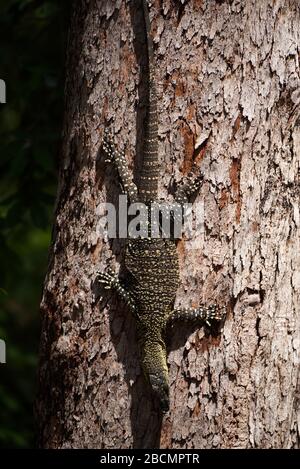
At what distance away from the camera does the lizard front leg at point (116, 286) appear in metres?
4.08

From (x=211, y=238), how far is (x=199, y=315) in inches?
17.2

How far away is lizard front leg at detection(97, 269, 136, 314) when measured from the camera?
4082mm

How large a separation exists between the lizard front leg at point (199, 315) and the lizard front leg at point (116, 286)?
241 mm

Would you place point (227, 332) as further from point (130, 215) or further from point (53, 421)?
point (53, 421)

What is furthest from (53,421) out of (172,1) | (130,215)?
(172,1)

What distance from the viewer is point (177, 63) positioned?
4.04 metres

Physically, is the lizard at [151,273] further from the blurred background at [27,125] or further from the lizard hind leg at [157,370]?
the blurred background at [27,125]

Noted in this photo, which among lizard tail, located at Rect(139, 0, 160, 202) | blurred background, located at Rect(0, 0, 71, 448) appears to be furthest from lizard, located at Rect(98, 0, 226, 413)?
blurred background, located at Rect(0, 0, 71, 448)

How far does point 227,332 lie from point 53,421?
1189 millimetres

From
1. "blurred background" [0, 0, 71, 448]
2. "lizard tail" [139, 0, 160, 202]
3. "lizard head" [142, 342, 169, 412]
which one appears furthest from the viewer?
"blurred background" [0, 0, 71, 448]

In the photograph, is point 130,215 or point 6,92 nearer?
point 130,215

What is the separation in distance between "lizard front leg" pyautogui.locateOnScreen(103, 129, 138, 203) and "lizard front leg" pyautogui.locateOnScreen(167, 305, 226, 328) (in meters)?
0.70

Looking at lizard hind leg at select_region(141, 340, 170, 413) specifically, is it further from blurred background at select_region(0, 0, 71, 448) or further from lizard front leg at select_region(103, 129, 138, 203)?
blurred background at select_region(0, 0, 71, 448)

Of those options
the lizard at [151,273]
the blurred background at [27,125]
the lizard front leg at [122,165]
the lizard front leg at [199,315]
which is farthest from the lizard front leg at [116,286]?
the blurred background at [27,125]
